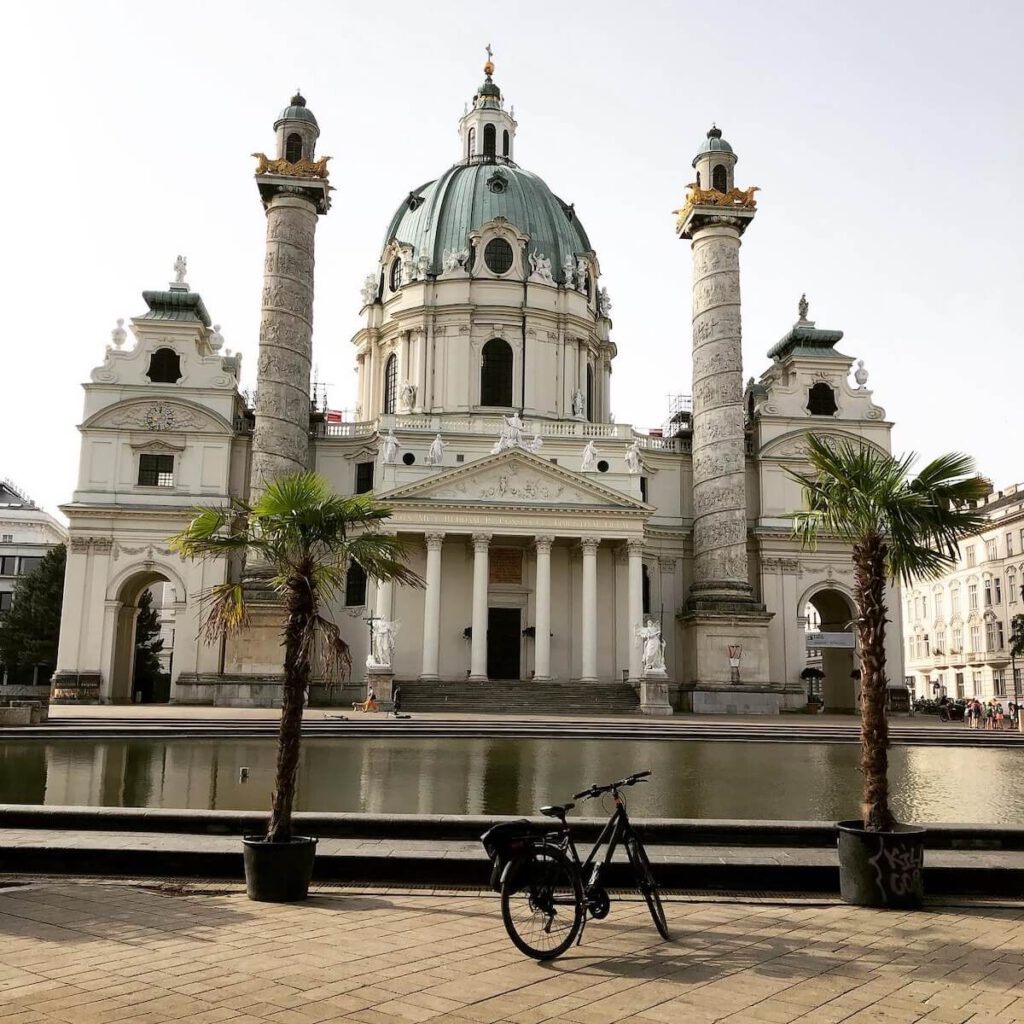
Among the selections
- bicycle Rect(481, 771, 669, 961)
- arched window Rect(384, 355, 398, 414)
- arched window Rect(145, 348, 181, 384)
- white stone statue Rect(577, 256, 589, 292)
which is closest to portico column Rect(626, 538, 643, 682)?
arched window Rect(384, 355, 398, 414)

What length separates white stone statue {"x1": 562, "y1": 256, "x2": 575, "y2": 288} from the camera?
183 feet

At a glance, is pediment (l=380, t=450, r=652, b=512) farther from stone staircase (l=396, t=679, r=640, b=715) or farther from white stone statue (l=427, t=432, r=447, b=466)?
stone staircase (l=396, t=679, r=640, b=715)

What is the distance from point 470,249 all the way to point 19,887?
163 ft

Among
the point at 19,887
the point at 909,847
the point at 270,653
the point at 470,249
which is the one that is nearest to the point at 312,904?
the point at 19,887

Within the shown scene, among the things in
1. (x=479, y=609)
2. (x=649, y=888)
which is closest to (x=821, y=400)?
(x=479, y=609)

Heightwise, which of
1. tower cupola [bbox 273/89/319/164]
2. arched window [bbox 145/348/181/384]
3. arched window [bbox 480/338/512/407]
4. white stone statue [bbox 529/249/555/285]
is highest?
tower cupola [bbox 273/89/319/164]

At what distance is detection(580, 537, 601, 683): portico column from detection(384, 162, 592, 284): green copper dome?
18296 millimetres

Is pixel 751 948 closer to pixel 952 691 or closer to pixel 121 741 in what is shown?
pixel 121 741

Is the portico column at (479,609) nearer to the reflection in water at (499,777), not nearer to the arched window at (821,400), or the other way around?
the reflection in water at (499,777)

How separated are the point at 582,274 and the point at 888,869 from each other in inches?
2013

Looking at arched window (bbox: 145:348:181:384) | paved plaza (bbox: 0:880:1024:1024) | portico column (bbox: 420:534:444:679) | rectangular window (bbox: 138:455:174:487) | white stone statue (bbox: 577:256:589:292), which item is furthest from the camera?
white stone statue (bbox: 577:256:589:292)

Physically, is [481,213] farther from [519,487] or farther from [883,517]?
[883,517]

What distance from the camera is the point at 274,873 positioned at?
26.9 feet

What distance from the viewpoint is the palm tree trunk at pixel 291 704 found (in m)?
8.50
